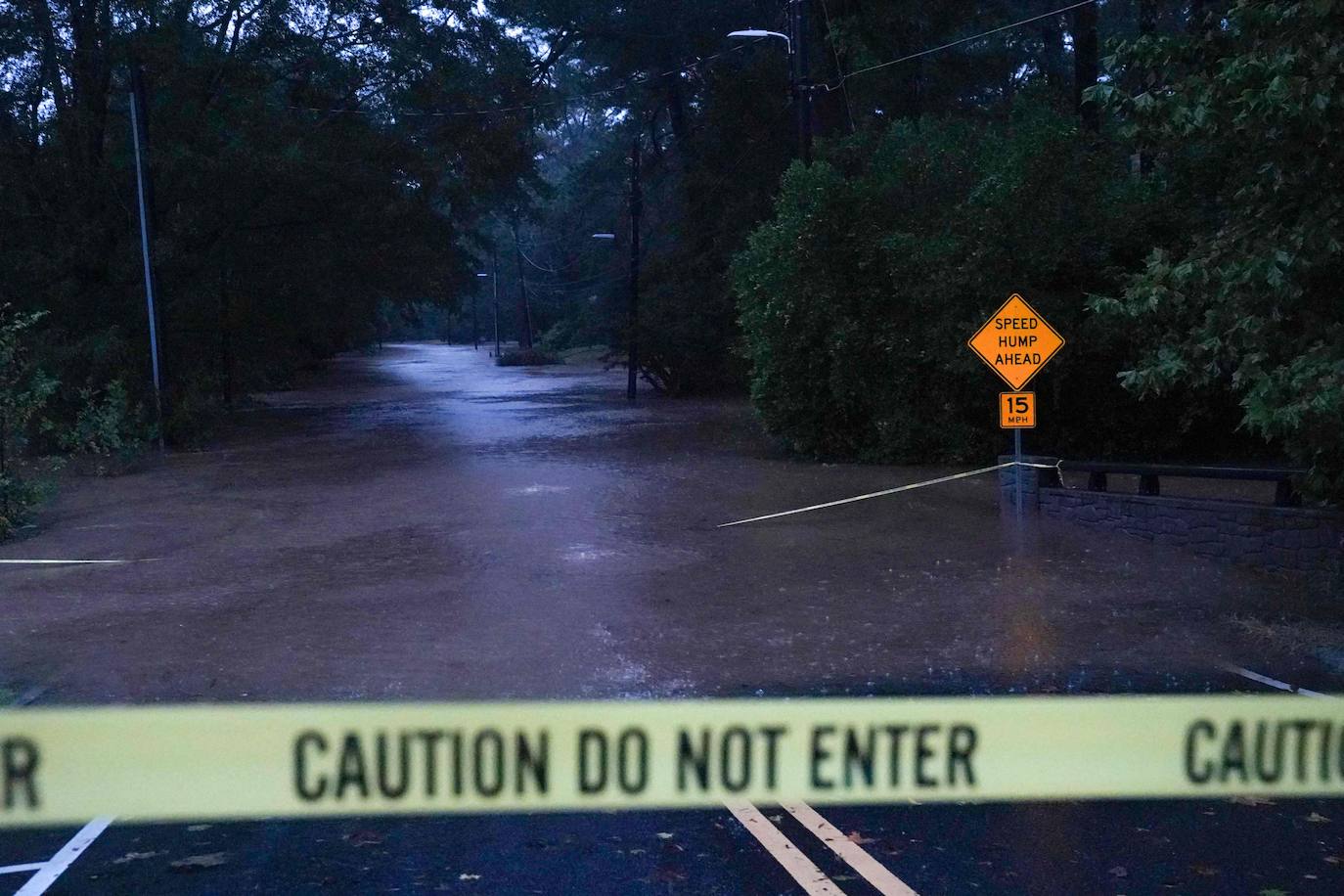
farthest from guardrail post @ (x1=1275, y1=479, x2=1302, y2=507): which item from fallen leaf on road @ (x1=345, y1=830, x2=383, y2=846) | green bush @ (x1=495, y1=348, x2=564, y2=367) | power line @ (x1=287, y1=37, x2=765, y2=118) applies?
green bush @ (x1=495, y1=348, x2=564, y2=367)

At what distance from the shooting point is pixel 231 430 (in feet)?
97.8

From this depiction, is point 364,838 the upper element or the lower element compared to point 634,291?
lower

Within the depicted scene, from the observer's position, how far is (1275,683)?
756 cm

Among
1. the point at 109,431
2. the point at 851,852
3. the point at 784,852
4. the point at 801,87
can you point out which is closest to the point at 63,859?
the point at 784,852

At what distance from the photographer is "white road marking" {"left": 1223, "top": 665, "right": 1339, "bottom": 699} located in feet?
23.7

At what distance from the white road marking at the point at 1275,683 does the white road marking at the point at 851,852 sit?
3425mm

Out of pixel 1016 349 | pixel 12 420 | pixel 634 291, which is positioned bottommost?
pixel 12 420

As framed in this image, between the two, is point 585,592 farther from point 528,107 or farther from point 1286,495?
point 528,107

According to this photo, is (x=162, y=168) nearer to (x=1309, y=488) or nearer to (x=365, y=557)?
(x=365, y=557)

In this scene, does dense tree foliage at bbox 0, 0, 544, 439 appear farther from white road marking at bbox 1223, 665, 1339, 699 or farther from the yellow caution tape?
white road marking at bbox 1223, 665, 1339, 699

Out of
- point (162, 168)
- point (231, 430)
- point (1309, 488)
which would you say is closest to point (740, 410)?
point (231, 430)

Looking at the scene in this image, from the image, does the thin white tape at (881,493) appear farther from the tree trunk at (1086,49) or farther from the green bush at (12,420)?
the tree trunk at (1086,49)

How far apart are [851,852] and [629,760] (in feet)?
3.04

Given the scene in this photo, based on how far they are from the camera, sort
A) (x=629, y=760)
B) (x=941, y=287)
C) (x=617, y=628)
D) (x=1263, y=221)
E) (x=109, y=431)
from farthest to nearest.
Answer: (x=109, y=431), (x=941, y=287), (x=617, y=628), (x=1263, y=221), (x=629, y=760)
